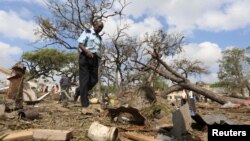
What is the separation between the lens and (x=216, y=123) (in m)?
4.78

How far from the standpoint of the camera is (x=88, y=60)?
20.8 ft

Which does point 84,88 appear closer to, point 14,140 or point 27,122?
point 27,122

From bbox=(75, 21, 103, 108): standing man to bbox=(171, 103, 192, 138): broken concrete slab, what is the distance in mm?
2132

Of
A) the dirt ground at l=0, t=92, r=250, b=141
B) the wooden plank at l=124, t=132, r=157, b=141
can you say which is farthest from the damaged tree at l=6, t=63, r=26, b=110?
the wooden plank at l=124, t=132, r=157, b=141

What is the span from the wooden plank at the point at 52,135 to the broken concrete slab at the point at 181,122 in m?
1.29

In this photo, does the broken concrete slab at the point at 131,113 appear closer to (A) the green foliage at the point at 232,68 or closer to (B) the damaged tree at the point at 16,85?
(B) the damaged tree at the point at 16,85

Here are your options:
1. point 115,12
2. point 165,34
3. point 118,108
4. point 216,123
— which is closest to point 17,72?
point 118,108

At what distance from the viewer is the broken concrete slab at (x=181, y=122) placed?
4559 millimetres

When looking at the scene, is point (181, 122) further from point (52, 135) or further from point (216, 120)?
point (52, 135)

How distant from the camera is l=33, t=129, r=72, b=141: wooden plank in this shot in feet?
13.0

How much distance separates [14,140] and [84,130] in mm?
994

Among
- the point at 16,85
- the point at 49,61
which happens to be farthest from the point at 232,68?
the point at 16,85

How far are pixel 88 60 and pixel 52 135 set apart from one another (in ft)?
8.21

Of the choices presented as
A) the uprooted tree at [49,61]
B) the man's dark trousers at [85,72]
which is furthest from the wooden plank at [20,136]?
the uprooted tree at [49,61]
